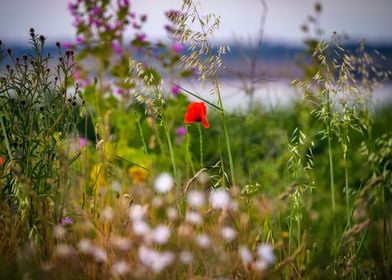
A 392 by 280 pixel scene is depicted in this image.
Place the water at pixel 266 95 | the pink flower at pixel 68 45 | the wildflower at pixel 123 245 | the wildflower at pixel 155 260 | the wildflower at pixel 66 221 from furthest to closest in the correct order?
the pink flower at pixel 68 45
the water at pixel 266 95
the wildflower at pixel 66 221
the wildflower at pixel 123 245
the wildflower at pixel 155 260

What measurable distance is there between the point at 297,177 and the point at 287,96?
4100 millimetres

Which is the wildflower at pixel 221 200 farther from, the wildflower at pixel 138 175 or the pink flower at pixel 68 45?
the pink flower at pixel 68 45

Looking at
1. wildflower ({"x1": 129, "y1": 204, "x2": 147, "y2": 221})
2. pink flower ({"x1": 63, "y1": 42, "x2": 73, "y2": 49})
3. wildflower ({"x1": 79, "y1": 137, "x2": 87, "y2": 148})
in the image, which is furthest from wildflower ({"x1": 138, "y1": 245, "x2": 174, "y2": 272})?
pink flower ({"x1": 63, "y1": 42, "x2": 73, "y2": 49})

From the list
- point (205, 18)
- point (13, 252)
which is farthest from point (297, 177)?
point (13, 252)

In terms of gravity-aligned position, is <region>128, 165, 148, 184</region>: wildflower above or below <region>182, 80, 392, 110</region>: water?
below

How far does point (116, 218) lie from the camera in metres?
2.26

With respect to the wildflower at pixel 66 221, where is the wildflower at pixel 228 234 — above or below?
above

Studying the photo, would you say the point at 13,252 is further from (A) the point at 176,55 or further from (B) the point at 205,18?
(A) the point at 176,55

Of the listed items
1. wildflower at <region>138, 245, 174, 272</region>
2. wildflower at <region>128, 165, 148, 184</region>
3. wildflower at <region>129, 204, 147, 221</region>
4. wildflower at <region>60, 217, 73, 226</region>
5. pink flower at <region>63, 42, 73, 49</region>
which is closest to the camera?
wildflower at <region>138, 245, 174, 272</region>

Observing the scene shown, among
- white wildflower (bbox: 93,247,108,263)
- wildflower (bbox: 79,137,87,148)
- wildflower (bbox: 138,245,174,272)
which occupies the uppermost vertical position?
wildflower (bbox: 138,245,174,272)

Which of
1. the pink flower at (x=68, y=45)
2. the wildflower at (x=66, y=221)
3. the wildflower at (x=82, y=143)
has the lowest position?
the wildflower at (x=82, y=143)

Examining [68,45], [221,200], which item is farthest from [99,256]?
[68,45]

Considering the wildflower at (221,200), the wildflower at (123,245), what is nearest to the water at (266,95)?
the wildflower at (221,200)

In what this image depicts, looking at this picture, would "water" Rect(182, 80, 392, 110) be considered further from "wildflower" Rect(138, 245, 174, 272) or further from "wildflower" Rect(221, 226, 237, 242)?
"wildflower" Rect(138, 245, 174, 272)
